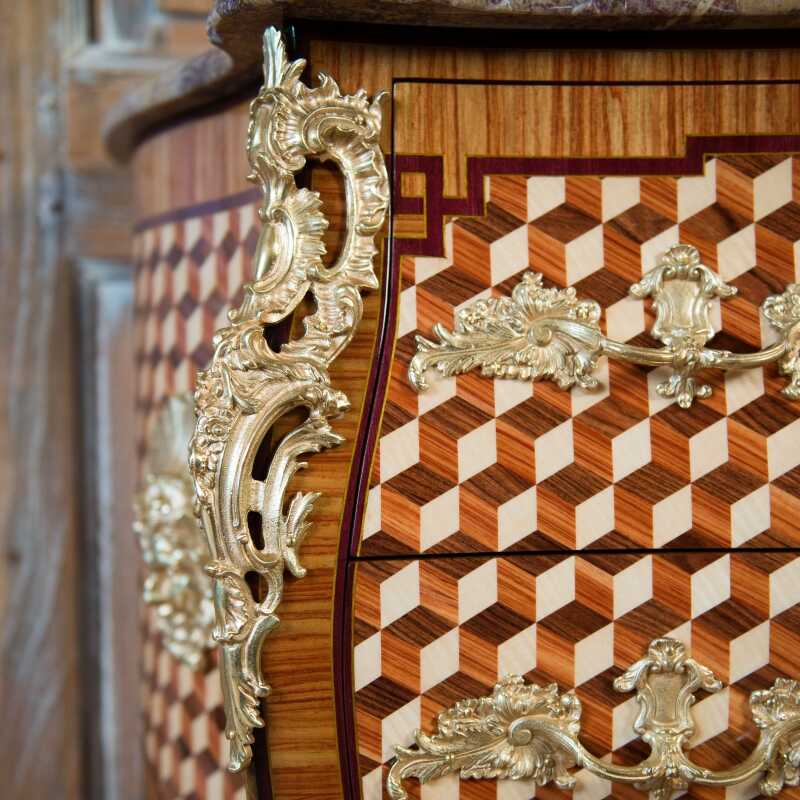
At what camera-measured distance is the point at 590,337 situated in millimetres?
623

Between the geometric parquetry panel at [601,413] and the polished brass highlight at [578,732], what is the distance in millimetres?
77

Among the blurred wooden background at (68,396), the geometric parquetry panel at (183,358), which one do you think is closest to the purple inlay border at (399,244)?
the geometric parquetry panel at (183,358)

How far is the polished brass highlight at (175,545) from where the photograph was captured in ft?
3.10

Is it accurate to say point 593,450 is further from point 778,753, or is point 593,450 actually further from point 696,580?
point 778,753

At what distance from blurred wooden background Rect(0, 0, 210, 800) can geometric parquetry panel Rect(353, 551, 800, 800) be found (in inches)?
28.3

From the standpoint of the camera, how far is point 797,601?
66cm

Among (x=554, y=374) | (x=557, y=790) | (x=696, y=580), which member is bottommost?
(x=557, y=790)

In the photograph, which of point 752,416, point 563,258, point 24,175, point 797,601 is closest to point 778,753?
point 797,601

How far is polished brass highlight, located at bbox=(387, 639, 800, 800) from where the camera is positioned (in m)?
0.63

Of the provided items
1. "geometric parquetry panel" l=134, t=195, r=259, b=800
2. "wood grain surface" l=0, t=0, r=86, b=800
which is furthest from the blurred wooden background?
"geometric parquetry panel" l=134, t=195, r=259, b=800

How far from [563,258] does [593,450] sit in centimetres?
11

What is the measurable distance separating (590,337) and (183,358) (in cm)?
44

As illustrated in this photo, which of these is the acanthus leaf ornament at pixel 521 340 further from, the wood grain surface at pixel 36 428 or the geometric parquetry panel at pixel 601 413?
the wood grain surface at pixel 36 428

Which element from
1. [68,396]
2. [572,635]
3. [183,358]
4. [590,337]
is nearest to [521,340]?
[590,337]
